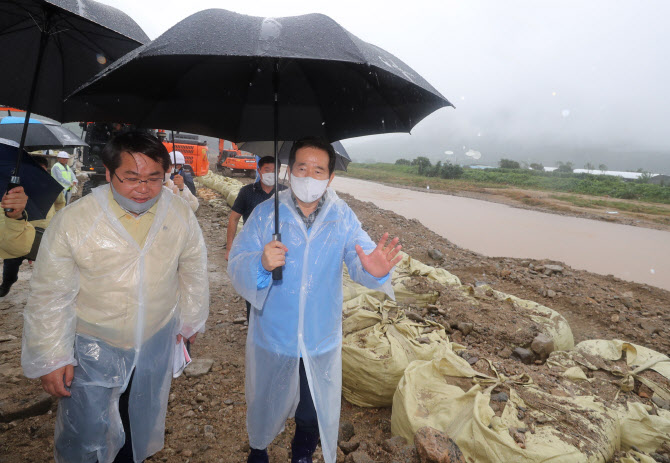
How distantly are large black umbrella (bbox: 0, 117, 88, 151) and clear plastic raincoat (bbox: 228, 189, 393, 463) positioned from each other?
11.7 ft

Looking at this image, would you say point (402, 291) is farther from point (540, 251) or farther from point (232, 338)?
point (540, 251)

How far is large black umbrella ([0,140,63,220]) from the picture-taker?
74.6 inches

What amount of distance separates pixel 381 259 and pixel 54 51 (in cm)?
197

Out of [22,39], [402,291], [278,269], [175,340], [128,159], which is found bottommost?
[402,291]

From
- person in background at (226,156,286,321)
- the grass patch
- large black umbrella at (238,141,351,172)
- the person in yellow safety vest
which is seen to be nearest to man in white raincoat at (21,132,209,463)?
large black umbrella at (238,141,351,172)

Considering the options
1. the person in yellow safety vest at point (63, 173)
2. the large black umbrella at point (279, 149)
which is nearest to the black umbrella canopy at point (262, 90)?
the large black umbrella at point (279, 149)

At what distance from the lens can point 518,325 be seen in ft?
9.87

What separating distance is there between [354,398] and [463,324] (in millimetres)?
1269

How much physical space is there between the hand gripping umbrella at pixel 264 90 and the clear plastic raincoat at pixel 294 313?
0.39 ft

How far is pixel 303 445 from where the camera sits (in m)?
1.70

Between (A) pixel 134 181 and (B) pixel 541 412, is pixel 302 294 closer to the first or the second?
(A) pixel 134 181

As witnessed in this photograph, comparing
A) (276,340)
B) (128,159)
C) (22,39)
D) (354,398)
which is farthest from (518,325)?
(22,39)

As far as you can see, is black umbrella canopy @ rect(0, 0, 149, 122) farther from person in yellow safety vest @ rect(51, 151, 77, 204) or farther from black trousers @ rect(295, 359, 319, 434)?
person in yellow safety vest @ rect(51, 151, 77, 204)

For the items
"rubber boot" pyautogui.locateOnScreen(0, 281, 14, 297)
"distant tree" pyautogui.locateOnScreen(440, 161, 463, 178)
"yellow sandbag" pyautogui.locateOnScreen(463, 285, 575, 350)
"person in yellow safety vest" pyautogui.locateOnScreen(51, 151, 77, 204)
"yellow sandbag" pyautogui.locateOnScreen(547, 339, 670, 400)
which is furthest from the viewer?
"distant tree" pyautogui.locateOnScreen(440, 161, 463, 178)
